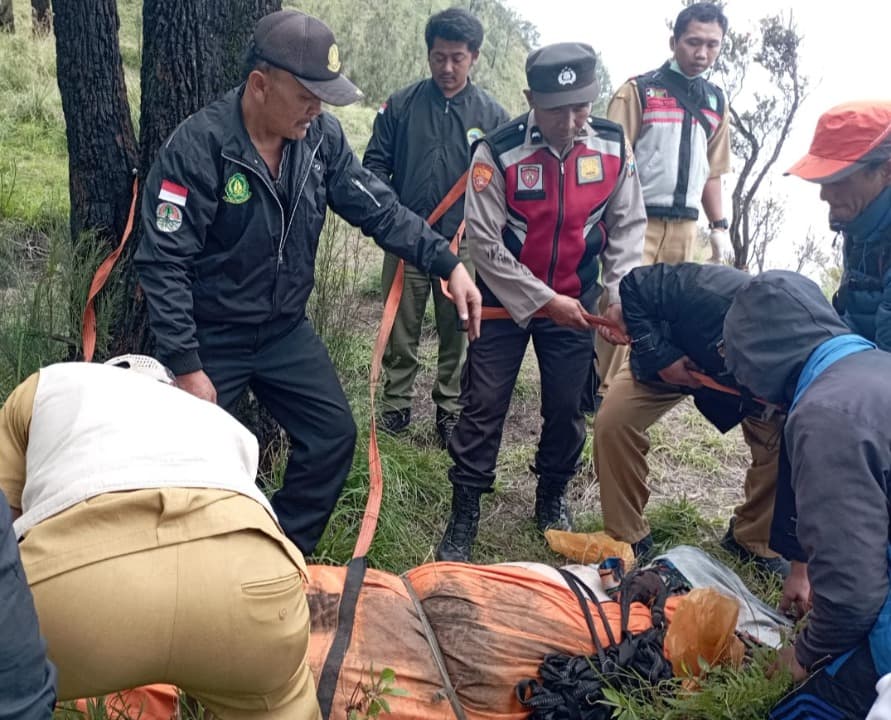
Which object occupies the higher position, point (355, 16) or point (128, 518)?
point (355, 16)

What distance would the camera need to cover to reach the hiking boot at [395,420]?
4551mm

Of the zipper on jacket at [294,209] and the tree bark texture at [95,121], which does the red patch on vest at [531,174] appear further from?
the tree bark texture at [95,121]

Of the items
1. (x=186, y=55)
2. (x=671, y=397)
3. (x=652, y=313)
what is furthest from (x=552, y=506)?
(x=186, y=55)

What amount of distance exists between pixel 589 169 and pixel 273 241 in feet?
4.36

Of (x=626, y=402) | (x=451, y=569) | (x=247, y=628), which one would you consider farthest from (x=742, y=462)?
(x=247, y=628)

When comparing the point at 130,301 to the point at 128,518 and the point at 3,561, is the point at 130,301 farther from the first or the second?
the point at 3,561

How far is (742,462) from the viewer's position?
486 centimetres

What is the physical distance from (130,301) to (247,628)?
2418 mm

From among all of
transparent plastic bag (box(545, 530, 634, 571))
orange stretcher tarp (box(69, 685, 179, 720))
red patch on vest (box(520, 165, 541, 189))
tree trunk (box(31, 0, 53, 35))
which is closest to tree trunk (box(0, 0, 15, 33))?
tree trunk (box(31, 0, 53, 35))

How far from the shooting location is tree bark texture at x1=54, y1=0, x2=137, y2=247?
394cm

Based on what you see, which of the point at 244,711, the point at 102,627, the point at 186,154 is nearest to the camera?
the point at 102,627

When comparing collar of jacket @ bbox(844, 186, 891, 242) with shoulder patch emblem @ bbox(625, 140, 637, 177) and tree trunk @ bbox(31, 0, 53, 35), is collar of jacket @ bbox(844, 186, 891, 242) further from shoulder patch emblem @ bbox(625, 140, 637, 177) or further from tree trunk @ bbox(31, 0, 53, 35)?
tree trunk @ bbox(31, 0, 53, 35)

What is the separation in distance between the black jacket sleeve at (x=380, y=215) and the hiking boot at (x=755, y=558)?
1.79 meters

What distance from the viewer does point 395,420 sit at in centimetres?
466
